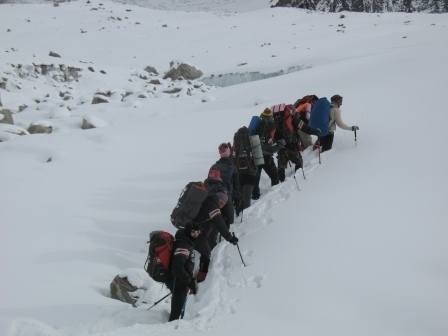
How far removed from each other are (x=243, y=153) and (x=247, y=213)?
1.19 metres

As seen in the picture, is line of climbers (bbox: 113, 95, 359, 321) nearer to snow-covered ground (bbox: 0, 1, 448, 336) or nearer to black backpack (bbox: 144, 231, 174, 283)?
black backpack (bbox: 144, 231, 174, 283)

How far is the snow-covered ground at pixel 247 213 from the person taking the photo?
5754mm

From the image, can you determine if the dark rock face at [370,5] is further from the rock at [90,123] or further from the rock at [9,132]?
the rock at [9,132]

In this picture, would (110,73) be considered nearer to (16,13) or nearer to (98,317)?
(16,13)

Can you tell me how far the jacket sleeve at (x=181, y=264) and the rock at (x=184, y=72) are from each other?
2499cm

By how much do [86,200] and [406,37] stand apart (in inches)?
929

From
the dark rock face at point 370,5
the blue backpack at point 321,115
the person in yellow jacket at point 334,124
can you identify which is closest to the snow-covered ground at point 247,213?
the person in yellow jacket at point 334,124

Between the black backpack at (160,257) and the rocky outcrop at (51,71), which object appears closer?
the black backpack at (160,257)

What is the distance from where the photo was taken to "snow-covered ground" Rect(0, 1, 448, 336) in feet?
18.9

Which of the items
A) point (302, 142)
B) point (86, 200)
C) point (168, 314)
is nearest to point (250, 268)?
point (168, 314)

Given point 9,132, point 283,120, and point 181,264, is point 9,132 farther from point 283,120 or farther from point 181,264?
point 181,264

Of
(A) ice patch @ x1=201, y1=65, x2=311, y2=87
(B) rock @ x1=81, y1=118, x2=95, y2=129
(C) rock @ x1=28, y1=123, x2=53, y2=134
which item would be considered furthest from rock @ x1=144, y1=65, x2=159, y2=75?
(C) rock @ x1=28, y1=123, x2=53, y2=134

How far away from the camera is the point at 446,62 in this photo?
51.5 ft

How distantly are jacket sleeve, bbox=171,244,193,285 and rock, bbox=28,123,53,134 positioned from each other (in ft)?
41.9
